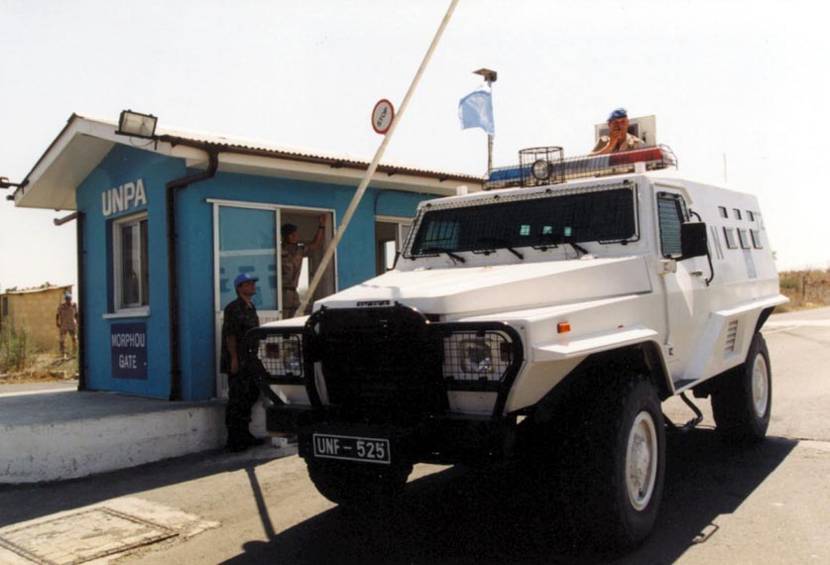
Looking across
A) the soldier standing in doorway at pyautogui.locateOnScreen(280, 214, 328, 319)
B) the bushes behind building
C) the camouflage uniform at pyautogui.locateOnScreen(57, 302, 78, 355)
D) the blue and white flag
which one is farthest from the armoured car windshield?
the camouflage uniform at pyautogui.locateOnScreen(57, 302, 78, 355)

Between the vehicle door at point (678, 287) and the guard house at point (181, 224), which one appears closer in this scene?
the vehicle door at point (678, 287)

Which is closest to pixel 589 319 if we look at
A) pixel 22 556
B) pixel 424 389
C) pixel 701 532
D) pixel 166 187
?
pixel 424 389

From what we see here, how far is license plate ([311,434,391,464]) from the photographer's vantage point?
3.90m

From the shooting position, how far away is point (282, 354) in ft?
15.0

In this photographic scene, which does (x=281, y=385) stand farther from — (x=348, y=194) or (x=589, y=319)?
(x=348, y=194)

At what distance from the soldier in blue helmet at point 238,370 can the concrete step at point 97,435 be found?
37 cm

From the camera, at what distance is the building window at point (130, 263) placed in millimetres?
9359

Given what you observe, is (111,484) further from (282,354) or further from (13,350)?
(13,350)

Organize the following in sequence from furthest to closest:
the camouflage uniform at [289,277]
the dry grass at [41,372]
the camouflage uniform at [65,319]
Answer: the camouflage uniform at [65,319] < the dry grass at [41,372] < the camouflage uniform at [289,277]

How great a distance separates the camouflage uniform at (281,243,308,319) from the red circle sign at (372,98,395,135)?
200 cm

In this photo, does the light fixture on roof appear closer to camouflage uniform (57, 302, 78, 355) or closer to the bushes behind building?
the bushes behind building

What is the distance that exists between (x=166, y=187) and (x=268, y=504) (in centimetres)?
416

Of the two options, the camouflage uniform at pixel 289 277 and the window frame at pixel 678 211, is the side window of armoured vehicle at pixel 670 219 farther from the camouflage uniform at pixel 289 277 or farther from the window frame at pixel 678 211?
the camouflage uniform at pixel 289 277

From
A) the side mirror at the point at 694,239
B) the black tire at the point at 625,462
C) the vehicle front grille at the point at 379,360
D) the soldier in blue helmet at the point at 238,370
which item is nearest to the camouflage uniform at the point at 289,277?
the soldier in blue helmet at the point at 238,370
